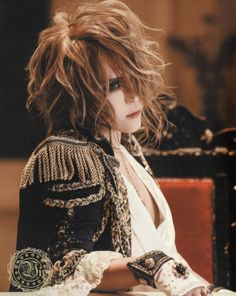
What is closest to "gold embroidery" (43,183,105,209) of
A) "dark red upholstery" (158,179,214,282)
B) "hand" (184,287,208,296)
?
"dark red upholstery" (158,179,214,282)

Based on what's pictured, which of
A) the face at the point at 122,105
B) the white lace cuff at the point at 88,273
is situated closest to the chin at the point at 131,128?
the face at the point at 122,105

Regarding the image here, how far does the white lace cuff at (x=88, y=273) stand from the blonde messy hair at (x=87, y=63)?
0.33m

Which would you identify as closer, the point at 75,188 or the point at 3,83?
the point at 75,188

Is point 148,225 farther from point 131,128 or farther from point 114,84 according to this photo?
point 114,84

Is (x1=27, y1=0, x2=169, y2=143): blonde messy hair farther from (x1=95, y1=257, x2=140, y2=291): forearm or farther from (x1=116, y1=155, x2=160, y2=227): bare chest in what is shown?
(x1=95, y1=257, x2=140, y2=291): forearm

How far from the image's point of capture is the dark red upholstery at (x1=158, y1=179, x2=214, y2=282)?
1786 mm

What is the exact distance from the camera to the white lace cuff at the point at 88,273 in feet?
5.23

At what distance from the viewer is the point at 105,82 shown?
1699 millimetres

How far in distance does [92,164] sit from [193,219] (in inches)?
Result: 13.4

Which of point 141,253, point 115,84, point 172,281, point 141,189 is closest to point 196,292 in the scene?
point 172,281

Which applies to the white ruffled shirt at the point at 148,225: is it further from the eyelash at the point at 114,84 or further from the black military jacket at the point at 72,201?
the eyelash at the point at 114,84

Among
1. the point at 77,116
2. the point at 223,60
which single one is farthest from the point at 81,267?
the point at 223,60

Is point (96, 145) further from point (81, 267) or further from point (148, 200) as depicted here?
point (81, 267)

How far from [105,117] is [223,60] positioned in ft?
1.22
